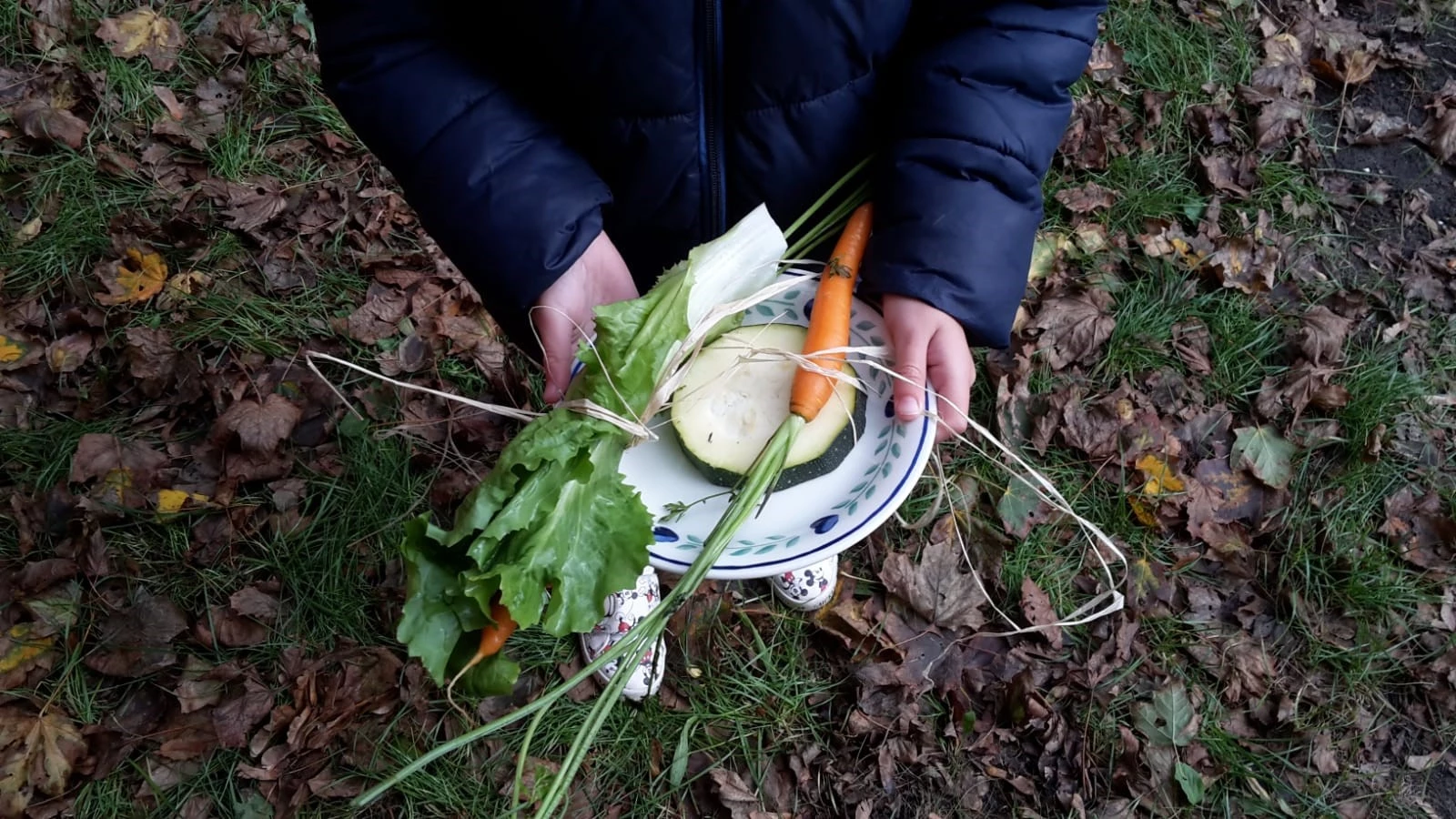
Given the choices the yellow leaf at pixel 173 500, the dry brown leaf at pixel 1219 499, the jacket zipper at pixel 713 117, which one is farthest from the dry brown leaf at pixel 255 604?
the dry brown leaf at pixel 1219 499

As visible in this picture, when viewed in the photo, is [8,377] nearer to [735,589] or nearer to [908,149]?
[735,589]

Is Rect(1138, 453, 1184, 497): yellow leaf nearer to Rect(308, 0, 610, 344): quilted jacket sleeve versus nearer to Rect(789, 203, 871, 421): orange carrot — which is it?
Rect(789, 203, 871, 421): orange carrot

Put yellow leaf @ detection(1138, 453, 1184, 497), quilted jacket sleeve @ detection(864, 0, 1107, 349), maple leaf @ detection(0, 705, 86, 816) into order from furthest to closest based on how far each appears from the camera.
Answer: yellow leaf @ detection(1138, 453, 1184, 497)
maple leaf @ detection(0, 705, 86, 816)
quilted jacket sleeve @ detection(864, 0, 1107, 349)

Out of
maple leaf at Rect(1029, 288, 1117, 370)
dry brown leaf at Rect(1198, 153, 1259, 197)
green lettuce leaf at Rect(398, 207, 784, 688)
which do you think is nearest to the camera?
green lettuce leaf at Rect(398, 207, 784, 688)

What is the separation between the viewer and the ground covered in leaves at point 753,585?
9.11 feet

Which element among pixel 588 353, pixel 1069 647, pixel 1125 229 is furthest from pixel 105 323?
pixel 1125 229

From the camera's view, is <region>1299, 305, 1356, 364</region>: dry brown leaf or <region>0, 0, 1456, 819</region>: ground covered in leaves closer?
<region>0, 0, 1456, 819</region>: ground covered in leaves

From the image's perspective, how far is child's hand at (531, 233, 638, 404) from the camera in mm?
2051

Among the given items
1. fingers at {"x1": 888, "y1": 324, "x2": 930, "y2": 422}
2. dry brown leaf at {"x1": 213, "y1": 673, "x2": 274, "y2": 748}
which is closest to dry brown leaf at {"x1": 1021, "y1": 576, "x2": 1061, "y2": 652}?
fingers at {"x1": 888, "y1": 324, "x2": 930, "y2": 422}

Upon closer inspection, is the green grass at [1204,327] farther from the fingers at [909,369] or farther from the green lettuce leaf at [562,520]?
the green lettuce leaf at [562,520]

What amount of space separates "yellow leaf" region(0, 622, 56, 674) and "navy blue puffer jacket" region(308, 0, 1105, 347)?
6.67 ft

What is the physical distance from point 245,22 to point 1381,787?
5.08 meters

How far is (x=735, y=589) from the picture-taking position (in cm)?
303

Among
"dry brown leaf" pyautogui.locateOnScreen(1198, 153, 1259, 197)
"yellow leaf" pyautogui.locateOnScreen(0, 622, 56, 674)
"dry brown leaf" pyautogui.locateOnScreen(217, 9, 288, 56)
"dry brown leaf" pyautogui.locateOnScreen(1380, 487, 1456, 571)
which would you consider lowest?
"dry brown leaf" pyautogui.locateOnScreen(1380, 487, 1456, 571)
